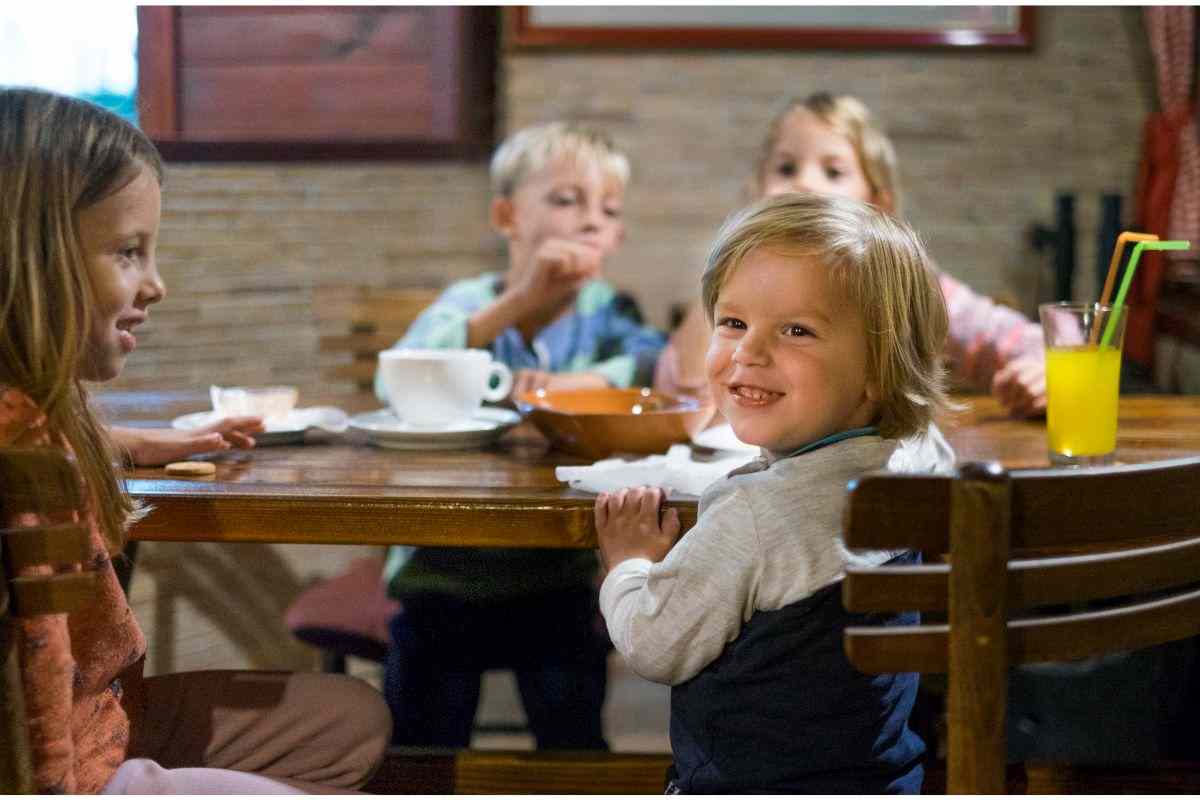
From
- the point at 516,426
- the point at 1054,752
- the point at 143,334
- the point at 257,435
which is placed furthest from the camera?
the point at 143,334

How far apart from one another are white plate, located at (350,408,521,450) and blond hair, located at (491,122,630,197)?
80 centimetres

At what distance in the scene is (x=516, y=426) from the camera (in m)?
1.76

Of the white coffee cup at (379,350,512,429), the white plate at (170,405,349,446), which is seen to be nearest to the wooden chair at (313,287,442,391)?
the white plate at (170,405,349,446)

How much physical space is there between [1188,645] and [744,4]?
165 cm

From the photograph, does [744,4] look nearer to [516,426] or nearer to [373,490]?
[516,426]

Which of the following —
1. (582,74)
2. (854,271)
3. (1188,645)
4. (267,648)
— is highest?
→ (582,74)

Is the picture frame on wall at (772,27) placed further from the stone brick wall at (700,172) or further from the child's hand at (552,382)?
the child's hand at (552,382)

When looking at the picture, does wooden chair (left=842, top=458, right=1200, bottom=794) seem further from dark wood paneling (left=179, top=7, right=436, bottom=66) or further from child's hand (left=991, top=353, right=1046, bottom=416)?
dark wood paneling (left=179, top=7, right=436, bottom=66)

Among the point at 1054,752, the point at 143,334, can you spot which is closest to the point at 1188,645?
→ the point at 1054,752

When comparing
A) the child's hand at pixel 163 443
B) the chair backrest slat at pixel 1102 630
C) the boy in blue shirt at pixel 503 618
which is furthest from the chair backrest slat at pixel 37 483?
the boy in blue shirt at pixel 503 618

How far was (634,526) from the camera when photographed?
4.25 feet

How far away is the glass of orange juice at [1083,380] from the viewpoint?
148 cm

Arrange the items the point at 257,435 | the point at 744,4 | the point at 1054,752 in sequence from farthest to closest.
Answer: the point at 744,4 < the point at 1054,752 < the point at 257,435

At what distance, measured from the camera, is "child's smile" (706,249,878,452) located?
3.83 ft
